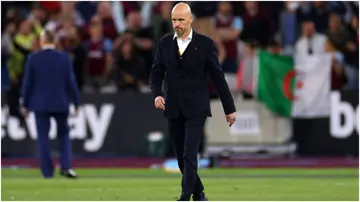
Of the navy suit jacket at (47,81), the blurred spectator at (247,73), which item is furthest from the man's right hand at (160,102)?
the blurred spectator at (247,73)

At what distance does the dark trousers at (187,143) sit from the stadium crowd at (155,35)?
11.7 meters

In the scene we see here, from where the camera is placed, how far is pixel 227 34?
2545cm

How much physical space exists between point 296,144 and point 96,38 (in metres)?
4.80

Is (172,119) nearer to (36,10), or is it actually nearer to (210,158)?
(210,158)

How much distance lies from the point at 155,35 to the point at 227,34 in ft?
5.09

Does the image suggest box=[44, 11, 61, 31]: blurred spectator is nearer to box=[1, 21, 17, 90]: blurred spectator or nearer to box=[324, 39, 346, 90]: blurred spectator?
box=[1, 21, 17, 90]: blurred spectator

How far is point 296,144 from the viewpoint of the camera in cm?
2578

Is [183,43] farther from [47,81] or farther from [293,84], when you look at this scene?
[293,84]

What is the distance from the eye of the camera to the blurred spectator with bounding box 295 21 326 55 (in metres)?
25.4

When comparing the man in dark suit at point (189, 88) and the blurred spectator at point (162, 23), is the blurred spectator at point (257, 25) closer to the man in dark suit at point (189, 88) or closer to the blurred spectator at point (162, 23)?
the blurred spectator at point (162, 23)

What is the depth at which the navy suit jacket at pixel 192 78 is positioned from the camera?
13250 millimetres

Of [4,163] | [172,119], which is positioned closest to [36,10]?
[4,163]

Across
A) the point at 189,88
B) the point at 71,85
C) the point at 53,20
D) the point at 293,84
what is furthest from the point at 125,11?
the point at 189,88

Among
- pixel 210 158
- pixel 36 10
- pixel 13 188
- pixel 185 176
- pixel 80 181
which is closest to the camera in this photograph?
pixel 185 176
